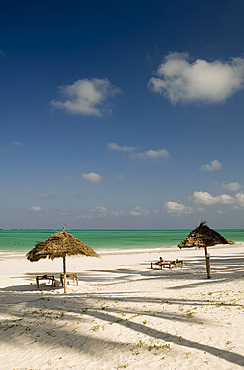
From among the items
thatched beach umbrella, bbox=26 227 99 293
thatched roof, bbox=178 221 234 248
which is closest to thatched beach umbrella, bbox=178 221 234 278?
thatched roof, bbox=178 221 234 248

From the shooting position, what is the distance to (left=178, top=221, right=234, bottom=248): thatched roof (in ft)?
50.7

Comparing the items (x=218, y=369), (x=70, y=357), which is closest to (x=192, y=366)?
(x=218, y=369)

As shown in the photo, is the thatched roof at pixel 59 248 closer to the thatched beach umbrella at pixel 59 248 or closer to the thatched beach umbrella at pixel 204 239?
the thatched beach umbrella at pixel 59 248

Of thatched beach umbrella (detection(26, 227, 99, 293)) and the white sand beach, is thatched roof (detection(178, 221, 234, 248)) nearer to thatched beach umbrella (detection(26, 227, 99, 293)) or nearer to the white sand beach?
the white sand beach

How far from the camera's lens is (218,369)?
5102 mm

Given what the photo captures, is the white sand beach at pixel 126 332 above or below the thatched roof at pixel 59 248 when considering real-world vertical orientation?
below

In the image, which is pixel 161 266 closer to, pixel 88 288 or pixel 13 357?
pixel 88 288

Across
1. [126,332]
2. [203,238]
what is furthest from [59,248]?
[203,238]

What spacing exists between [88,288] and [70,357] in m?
8.46

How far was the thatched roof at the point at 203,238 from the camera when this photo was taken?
15.5 metres

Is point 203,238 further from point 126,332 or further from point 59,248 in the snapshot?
point 126,332

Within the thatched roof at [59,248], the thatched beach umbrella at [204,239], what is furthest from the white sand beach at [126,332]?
the thatched beach umbrella at [204,239]

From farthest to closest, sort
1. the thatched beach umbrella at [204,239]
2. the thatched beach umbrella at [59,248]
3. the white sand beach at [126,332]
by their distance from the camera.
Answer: the thatched beach umbrella at [204,239]
the thatched beach umbrella at [59,248]
the white sand beach at [126,332]

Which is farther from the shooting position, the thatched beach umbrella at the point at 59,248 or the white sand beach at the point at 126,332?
A: the thatched beach umbrella at the point at 59,248
